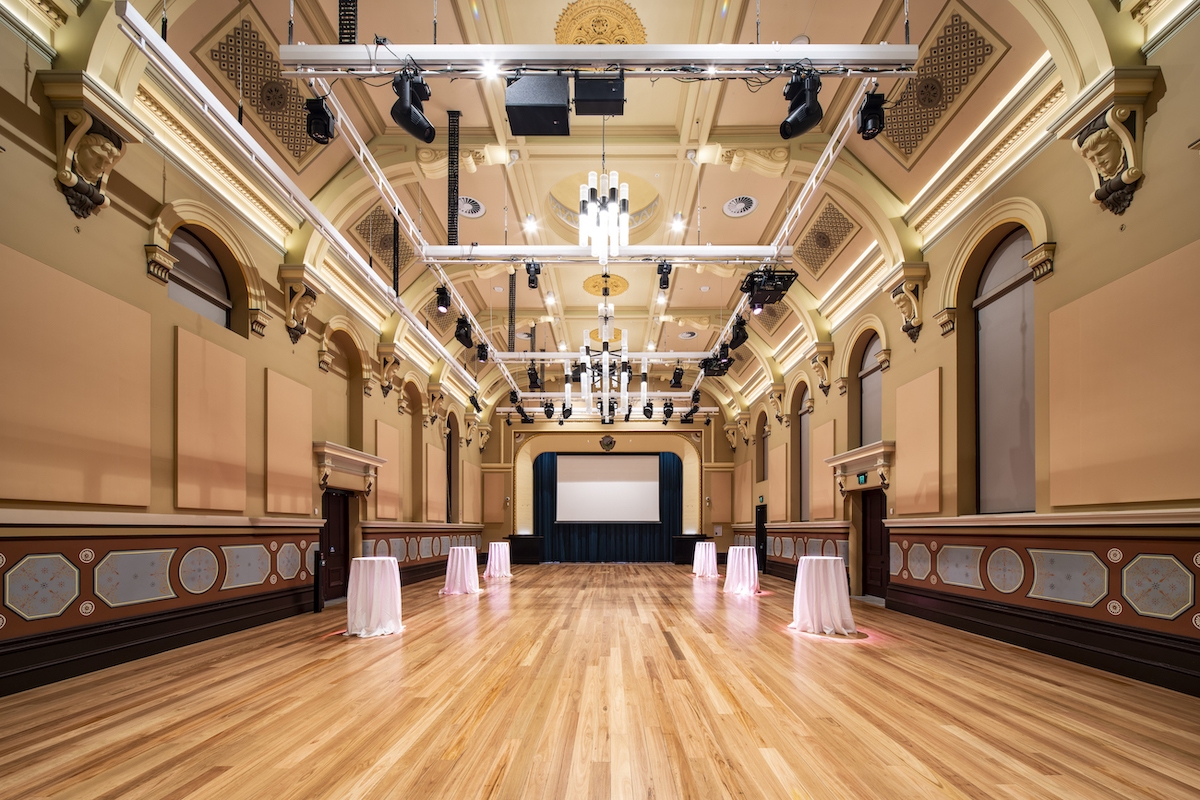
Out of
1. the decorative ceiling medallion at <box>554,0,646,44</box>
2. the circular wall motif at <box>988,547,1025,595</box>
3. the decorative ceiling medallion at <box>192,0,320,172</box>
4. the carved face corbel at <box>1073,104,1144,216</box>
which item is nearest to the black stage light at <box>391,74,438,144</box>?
the decorative ceiling medallion at <box>192,0,320,172</box>

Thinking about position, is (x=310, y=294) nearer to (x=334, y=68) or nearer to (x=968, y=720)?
(x=334, y=68)

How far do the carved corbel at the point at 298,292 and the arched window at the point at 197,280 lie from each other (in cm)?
81

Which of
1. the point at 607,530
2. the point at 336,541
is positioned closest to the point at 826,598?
the point at 336,541

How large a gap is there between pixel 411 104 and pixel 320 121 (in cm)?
80

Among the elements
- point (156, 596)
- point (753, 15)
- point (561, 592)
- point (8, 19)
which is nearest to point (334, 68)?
point (8, 19)

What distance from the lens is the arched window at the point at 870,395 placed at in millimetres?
9711

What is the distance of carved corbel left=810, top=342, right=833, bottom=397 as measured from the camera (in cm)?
1122

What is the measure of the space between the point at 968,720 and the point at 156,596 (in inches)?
222

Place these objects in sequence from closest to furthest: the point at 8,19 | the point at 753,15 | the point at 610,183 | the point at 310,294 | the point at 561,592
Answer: the point at 8,19
the point at 753,15
the point at 610,183
the point at 310,294
the point at 561,592

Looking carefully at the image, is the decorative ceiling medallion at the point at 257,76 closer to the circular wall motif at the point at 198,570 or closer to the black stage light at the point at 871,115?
the circular wall motif at the point at 198,570

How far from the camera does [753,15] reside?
19.2ft

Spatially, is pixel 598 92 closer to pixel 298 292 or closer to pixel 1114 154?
pixel 1114 154

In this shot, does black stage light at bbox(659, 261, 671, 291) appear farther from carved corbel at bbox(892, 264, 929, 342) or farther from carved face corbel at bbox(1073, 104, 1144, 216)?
carved face corbel at bbox(1073, 104, 1144, 216)

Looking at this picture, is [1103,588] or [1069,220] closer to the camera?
[1103,588]
